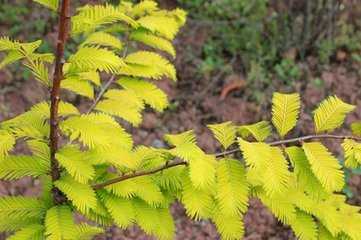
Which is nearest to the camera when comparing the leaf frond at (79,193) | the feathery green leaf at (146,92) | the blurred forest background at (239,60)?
the leaf frond at (79,193)

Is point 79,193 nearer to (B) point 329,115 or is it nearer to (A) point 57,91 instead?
(A) point 57,91

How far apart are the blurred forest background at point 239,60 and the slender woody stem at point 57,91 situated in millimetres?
2999

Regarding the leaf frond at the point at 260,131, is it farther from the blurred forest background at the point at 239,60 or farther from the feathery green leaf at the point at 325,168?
the blurred forest background at the point at 239,60

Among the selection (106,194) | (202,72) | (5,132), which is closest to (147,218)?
(106,194)

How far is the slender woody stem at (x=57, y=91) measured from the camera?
4.89 feet

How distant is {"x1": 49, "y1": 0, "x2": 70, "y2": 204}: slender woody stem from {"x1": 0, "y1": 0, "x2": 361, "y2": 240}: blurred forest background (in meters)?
3.00

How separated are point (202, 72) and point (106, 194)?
3738mm

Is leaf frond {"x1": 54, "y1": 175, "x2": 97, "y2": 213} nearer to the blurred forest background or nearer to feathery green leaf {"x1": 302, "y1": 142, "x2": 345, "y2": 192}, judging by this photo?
feathery green leaf {"x1": 302, "y1": 142, "x2": 345, "y2": 192}

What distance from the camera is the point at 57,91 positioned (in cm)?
160

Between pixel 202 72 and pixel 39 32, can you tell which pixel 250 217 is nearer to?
pixel 202 72

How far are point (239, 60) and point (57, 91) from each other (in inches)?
167

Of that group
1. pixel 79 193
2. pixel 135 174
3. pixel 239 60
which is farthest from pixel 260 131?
pixel 239 60

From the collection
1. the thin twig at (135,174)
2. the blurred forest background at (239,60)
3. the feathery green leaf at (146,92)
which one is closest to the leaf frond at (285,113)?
the thin twig at (135,174)

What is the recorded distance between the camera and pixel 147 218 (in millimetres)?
1792
